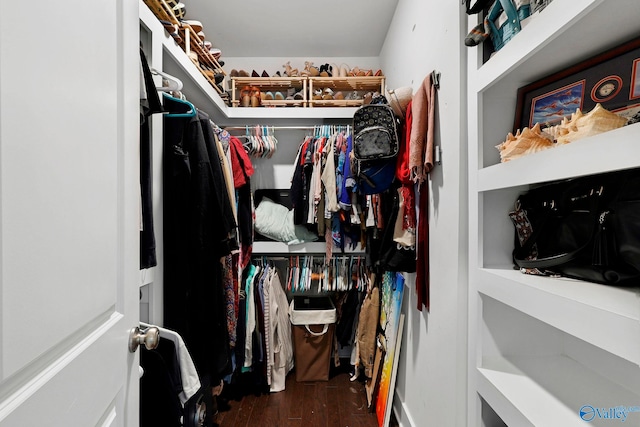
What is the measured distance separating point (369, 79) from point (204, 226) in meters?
1.82

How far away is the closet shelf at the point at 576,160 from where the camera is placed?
46 centimetres

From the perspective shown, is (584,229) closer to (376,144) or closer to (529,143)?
(529,143)

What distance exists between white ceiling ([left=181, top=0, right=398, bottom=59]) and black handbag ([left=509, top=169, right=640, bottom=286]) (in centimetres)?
171

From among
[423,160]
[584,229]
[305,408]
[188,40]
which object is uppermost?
[188,40]

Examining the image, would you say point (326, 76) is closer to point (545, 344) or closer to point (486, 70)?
point (486, 70)

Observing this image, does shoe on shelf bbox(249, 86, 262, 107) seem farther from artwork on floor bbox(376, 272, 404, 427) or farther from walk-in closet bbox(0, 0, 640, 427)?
artwork on floor bbox(376, 272, 404, 427)

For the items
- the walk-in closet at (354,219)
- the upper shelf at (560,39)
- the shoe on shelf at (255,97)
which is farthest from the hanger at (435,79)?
the shoe on shelf at (255,97)

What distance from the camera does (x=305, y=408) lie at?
72.5 inches

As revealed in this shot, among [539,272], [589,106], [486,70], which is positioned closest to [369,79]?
[486,70]

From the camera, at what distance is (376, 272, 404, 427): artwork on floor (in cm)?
165

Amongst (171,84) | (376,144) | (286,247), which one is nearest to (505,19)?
(376,144)

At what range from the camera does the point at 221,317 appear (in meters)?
1.32

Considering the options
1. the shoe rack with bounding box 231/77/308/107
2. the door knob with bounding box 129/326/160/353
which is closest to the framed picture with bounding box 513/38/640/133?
the door knob with bounding box 129/326/160/353

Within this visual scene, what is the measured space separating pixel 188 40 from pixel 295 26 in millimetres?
907
